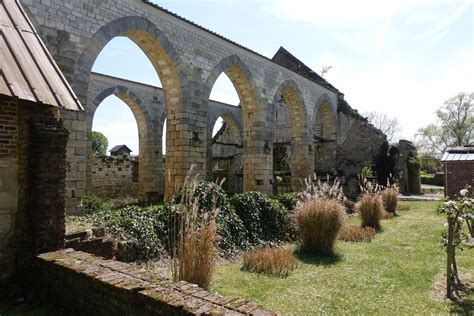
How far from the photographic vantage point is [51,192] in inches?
159

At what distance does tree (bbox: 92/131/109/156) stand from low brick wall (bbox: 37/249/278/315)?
39835 mm

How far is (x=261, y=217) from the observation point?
27.3 ft

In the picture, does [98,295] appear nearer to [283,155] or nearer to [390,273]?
[390,273]

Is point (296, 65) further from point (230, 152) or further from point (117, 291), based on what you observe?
point (117, 291)

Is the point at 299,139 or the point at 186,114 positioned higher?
the point at 186,114

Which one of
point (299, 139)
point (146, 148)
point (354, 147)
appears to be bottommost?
point (146, 148)

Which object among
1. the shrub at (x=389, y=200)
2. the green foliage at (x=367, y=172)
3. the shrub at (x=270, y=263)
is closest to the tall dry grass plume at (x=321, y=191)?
the shrub at (x=270, y=263)

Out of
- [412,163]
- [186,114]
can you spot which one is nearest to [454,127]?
[412,163]

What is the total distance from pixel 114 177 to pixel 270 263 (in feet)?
44.6

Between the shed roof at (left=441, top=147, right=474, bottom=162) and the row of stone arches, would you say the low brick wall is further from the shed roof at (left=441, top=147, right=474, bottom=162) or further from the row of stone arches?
the shed roof at (left=441, top=147, right=474, bottom=162)

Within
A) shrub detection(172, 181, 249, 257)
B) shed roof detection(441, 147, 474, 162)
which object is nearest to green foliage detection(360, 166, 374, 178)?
shed roof detection(441, 147, 474, 162)

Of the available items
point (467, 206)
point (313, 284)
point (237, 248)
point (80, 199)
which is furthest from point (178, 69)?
point (467, 206)

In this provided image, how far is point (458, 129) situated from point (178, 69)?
33.8 meters

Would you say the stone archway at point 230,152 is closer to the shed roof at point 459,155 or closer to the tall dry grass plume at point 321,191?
the shed roof at point 459,155
